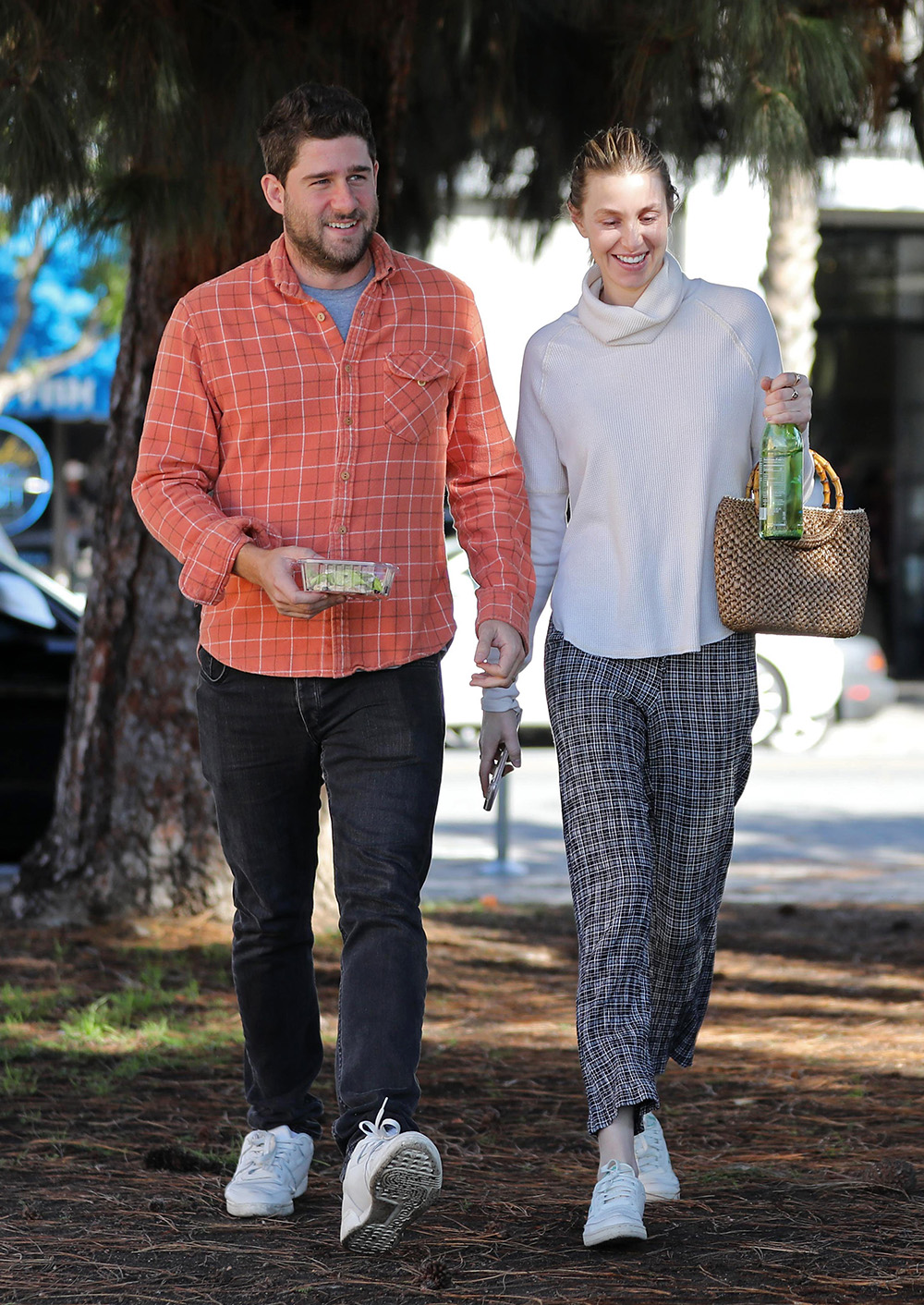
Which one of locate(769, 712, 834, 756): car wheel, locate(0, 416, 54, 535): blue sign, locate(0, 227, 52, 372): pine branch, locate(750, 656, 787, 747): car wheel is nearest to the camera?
locate(750, 656, 787, 747): car wheel

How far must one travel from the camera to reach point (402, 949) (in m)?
3.24

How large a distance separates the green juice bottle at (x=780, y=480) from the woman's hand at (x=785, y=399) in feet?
0.10

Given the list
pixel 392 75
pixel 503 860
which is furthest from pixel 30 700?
pixel 392 75

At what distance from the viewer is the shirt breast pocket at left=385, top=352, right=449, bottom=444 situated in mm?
3330

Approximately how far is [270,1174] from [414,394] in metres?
1.53

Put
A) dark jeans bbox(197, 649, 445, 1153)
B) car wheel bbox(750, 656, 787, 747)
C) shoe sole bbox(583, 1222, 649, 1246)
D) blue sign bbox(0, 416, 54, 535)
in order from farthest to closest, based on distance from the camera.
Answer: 1. blue sign bbox(0, 416, 54, 535)
2. car wheel bbox(750, 656, 787, 747)
3. dark jeans bbox(197, 649, 445, 1153)
4. shoe sole bbox(583, 1222, 649, 1246)

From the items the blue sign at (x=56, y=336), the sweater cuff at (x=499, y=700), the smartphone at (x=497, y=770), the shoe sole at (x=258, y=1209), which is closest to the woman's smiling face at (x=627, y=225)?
the sweater cuff at (x=499, y=700)

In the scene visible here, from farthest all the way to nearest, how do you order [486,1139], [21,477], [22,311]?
[21,477], [22,311], [486,1139]

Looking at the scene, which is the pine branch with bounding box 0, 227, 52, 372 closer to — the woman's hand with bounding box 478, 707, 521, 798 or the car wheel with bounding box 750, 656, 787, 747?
the car wheel with bounding box 750, 656, 787, 747

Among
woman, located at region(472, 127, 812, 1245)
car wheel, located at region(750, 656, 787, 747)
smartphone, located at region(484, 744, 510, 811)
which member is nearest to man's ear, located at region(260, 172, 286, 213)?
woman, located at region(472, 127, 812, 1245)

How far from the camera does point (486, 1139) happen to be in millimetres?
3980

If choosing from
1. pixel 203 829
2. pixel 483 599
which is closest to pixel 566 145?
pixel 203 829

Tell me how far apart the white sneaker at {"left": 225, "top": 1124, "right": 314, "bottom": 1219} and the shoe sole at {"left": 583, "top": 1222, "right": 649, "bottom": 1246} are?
2.14 feet

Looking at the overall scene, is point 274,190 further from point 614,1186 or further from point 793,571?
point 614,1186
